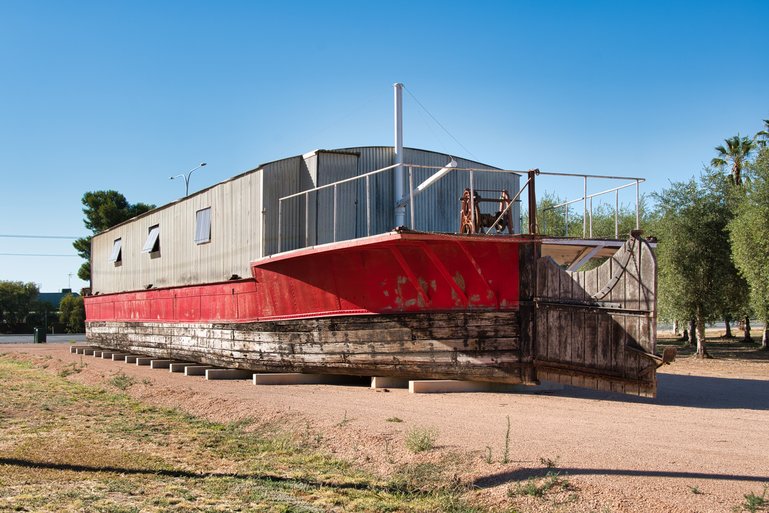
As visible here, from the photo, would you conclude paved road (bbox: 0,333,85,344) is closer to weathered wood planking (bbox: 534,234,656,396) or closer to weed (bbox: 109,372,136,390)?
→ weed (bbox: 109,372,136,390)

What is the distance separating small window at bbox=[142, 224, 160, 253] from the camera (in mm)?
20656

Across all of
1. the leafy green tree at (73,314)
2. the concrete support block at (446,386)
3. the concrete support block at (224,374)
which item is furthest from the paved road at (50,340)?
the concrete support block at (446,386)

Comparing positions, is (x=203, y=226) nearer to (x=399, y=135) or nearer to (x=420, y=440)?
(x=399, y=135)

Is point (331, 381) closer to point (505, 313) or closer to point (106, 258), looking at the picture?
point (505, 313)

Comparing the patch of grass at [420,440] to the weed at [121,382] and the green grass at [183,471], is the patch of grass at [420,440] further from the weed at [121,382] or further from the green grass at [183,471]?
the weed at [121,382]

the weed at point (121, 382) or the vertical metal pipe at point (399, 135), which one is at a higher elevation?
the vertical metal pipe at point (399, 135)

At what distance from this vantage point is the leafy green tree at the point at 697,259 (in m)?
25.2

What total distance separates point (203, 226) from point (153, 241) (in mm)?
4418

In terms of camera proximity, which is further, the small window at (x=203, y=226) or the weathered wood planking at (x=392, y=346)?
the small window at (x=203, y=226)

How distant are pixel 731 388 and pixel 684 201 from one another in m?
13.1

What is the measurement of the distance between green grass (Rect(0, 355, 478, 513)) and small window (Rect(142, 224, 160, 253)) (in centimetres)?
1055

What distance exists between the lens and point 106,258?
26.8 m

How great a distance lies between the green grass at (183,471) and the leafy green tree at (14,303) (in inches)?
2372

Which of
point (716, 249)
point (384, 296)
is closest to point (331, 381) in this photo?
point (384, 296)
